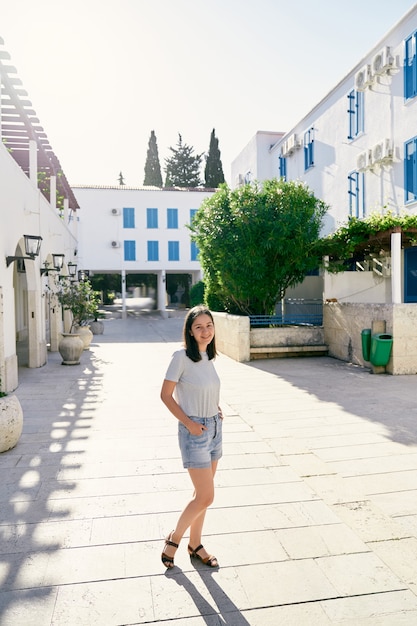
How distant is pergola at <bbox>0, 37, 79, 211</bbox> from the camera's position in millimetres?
10484

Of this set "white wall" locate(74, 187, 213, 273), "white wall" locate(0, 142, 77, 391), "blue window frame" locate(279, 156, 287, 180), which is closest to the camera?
"white wall" locate(0, 142, 77, 391)

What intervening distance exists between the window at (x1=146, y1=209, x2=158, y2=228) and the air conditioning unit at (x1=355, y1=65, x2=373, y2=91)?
22372 millimetres

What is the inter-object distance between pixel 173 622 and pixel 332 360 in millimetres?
11008

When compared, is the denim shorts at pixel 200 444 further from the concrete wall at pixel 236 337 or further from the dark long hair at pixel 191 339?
the concrete wall at pixel 236 337

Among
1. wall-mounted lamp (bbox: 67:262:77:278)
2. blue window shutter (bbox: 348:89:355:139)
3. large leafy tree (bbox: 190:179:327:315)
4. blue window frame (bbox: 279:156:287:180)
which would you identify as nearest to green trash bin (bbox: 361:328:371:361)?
large leafy tree (bbox: 190:179:327:315)

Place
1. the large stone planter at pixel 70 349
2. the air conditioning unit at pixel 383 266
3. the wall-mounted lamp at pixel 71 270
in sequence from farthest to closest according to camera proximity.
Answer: the wall-mounted lamp at pixel 71 270 < the air conditioning unit at pixel 383 266 < the large stone planter at pixel 70 349

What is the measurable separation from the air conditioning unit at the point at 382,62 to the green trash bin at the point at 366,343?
766 cm

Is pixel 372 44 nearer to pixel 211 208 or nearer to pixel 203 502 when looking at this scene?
pixel 211 208

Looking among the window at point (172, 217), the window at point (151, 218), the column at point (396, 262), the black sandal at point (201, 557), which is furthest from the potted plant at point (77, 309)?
the window at point (172, 217)

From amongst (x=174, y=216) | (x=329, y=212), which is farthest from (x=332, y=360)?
(x=174, y=216)

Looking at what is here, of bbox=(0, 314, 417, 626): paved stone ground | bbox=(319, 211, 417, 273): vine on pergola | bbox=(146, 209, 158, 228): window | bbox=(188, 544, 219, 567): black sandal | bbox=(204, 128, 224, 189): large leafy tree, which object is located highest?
bbox=(204, 128, 224, 189): large leafy tree

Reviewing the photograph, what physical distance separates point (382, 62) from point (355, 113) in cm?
219

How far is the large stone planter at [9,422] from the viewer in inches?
219

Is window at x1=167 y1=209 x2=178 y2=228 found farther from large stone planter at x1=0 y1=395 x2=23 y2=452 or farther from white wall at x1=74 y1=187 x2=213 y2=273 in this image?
large stone planter at x1=0 y1=395 x2=23 y2=452
